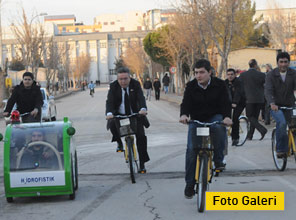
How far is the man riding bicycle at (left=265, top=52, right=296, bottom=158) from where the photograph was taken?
9.59 meters

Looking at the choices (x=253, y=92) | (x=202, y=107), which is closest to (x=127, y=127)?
(x=202, y=107)

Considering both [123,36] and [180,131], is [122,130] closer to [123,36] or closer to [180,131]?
[180,131]

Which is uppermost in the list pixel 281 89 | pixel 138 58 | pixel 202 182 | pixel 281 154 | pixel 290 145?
pixel 281 89

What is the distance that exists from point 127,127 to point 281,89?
2649mm

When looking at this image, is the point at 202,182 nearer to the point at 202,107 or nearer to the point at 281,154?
the point at 202,107

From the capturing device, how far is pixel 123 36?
156 m

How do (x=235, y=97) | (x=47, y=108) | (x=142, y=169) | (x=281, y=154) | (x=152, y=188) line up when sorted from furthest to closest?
(x=47, y=108) < (x=235, y=97) < (x=142, y=169) < (x=281, y=154) < (x=152, y=188)

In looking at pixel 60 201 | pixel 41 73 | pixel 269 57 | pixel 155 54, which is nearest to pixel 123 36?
pixel 41 73

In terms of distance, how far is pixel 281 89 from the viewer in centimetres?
979

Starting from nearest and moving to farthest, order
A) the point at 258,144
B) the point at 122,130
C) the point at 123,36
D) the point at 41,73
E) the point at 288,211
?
the point at 288,211
the point at 122,130
the point at 258,144
the point at 41,73
the point at 123,36

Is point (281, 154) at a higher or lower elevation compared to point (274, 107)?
lower

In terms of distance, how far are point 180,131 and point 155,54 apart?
48114 millimetres

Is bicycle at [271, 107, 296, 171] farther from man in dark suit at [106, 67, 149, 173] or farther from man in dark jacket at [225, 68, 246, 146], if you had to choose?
man in dark jacket at [225, 68, 246, 146]

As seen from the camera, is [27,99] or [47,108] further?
[47,108]
